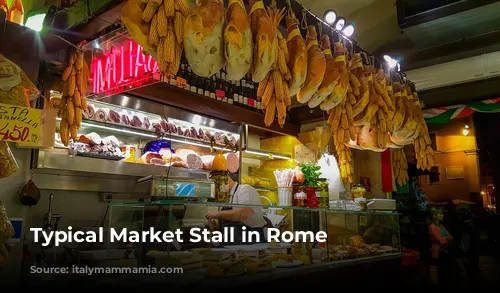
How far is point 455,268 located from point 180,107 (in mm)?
5585

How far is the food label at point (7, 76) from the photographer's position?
1840mm

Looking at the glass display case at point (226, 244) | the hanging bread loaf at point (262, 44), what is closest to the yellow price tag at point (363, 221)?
the glass display case at point (226, 244)

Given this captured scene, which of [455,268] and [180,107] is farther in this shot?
[455,268]

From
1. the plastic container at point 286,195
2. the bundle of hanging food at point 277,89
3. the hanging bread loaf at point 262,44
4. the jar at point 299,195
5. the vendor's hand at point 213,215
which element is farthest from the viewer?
the plastic container at point 286,195

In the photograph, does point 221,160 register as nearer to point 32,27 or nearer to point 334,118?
point 334,118

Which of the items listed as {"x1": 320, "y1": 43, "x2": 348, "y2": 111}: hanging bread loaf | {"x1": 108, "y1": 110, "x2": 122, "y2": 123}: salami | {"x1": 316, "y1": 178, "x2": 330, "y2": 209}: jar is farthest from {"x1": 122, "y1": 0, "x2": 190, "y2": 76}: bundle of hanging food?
{"x1": 108, "y1": 110, "x2": 122, "y2": 123}: salami

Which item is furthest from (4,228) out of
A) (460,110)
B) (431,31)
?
(460,110)

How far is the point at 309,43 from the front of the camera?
98.4 inches

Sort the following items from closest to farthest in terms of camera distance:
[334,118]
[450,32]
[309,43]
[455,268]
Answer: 1. [309,43]
2. [334,118]
3. [450,32]
4. [455,268]

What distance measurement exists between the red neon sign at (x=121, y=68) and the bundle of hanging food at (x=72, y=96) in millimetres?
191

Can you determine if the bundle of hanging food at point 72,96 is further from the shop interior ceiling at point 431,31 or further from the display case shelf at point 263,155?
the display case shelf at point 263,155

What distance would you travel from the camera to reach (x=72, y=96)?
3.35m

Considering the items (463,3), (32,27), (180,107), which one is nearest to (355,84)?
(463,3)

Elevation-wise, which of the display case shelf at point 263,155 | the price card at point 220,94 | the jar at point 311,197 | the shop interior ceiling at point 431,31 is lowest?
the jar at point 311,197
